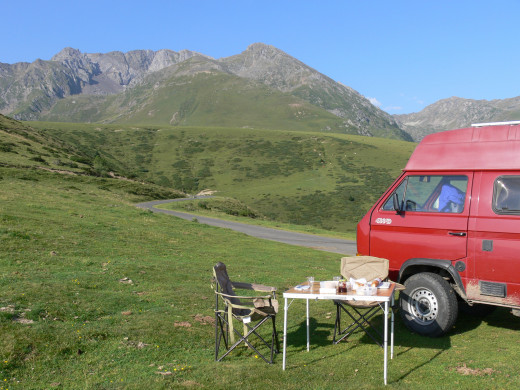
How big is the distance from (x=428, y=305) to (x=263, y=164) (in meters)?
89.1

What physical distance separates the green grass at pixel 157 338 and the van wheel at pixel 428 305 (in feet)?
0.84

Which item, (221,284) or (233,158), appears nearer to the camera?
(221,284)

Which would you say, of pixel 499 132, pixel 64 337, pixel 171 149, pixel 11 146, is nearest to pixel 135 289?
pixel 64 337

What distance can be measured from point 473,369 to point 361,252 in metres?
3.20

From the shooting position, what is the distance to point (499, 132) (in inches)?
323

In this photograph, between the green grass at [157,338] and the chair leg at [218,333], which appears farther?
the chair leg at [218,333]

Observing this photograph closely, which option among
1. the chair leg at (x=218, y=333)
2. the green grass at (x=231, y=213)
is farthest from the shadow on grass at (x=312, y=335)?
the green grass at (x=231, y=213)

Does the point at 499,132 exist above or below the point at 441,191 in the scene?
above

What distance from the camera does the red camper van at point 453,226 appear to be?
7652mm

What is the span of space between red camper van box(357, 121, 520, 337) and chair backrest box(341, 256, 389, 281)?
0.67 meters

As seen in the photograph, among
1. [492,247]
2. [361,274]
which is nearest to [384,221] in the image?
[361,274]

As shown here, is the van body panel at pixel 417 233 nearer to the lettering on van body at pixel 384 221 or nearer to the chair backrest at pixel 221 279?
the lettering on van body at pixel 384 221

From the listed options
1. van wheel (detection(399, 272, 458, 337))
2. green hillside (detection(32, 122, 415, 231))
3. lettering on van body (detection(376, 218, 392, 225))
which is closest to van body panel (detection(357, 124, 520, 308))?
lettering on van body (detection(376, 218, 392, 225))

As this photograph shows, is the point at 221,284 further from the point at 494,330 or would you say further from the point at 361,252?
the point at 494,330
